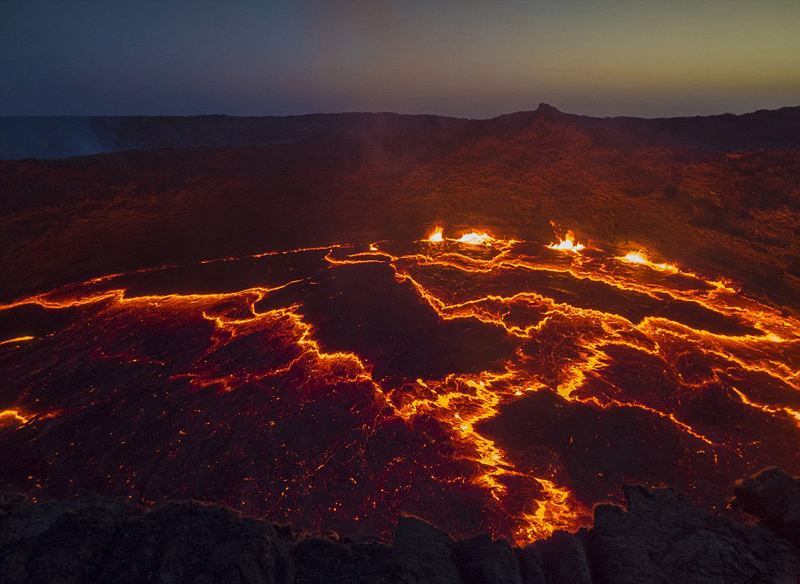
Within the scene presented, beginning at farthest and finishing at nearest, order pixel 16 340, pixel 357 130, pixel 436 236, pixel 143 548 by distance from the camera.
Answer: pixel 357 130
pixel 436 236
pixel 16 340
pixel 143 548

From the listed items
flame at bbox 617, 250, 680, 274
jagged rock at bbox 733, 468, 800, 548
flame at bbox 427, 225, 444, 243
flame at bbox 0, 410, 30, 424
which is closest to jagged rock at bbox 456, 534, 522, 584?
jagged rock at bbox 733, 468, 800, 548

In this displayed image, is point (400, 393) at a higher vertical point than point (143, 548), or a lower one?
lower

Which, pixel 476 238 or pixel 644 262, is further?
pixel 476 238

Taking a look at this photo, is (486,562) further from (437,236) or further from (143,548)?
(437,236)

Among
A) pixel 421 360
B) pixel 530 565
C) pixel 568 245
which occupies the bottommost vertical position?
pixel 421 360

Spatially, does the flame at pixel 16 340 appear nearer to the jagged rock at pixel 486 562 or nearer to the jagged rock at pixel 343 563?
the jagged rock at pixel 343 563

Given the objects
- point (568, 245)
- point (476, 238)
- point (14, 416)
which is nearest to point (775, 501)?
point (14, 416)
